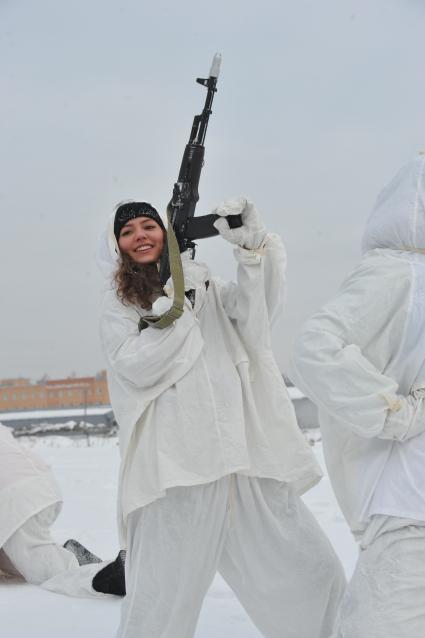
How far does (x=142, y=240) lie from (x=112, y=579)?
185cm

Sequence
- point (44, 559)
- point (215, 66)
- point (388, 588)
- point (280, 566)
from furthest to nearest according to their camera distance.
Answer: point (44, 559) → point (215, 66) → point (280, 566) → point (388, 588)

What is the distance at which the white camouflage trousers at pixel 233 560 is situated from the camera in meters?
2.71

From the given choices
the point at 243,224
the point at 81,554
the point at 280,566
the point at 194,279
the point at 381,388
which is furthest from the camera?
the point at 81,554

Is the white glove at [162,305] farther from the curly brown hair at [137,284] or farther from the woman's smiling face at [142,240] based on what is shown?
the woman's smiling face at [142,240]

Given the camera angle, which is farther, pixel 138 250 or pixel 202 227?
pixel 138 250

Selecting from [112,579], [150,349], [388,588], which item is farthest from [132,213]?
[112,579]

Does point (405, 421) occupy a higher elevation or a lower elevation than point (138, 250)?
lower

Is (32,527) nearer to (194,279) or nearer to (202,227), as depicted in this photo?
(194,279)

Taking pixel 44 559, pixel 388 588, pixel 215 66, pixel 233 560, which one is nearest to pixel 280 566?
pixel 233 560

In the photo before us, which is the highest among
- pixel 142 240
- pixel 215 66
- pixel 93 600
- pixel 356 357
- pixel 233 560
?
pixel 215 66

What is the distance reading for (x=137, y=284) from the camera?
302cm

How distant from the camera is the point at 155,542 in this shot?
2.73 metres

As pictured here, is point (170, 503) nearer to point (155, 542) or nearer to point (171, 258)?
point (155, 542)

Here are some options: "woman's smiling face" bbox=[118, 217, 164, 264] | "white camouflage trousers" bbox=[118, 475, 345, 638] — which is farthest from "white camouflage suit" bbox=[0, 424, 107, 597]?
"woman's smiling face" bbox=[118, 217, 164, 264]
